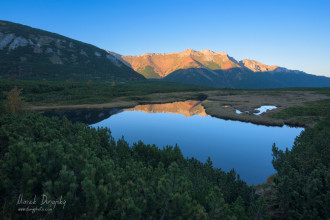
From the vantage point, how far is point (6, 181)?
616 cm

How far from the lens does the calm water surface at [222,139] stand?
2558cm

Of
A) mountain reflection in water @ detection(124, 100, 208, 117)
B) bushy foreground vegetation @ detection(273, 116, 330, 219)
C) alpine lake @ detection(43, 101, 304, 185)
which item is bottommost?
alpine lake @ detection(43, 101, 304, 185)

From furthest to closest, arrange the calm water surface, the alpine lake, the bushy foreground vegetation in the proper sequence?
the calm water surface, the alpine lake, the bushy foreground vegetation

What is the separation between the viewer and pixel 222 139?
36.9m

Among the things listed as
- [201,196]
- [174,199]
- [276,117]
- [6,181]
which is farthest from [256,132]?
[6,181]

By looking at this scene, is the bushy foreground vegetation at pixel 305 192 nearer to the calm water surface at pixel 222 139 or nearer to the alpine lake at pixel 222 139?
the alpine lake at pixel 222 139

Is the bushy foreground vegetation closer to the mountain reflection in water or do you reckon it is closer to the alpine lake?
the alpine lake

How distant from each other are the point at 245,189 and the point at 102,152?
1029 cm

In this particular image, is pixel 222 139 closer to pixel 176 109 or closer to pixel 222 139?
pixel 222 139

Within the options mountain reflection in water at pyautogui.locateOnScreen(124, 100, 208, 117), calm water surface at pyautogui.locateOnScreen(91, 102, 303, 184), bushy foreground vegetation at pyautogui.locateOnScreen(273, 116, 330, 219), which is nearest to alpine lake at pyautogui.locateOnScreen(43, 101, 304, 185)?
calm water surface at pyautogui.locateOnScreen(91, 102, 303, 184)

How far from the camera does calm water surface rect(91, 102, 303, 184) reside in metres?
25.6

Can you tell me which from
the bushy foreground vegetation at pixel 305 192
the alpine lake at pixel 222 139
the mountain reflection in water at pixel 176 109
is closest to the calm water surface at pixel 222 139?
the alpine lake at pixel 222 139

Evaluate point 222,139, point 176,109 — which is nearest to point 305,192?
point 222,139

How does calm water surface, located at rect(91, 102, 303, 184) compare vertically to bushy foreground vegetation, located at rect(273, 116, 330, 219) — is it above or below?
below
